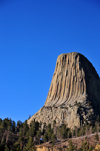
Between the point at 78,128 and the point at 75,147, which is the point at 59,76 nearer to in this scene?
the point at 78,128

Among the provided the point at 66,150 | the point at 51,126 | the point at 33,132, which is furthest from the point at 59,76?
the point at 66,150

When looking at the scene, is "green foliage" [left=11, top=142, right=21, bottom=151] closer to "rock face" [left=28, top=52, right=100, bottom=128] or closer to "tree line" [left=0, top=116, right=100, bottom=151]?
"tree line" [left=0, top=116, right=100, bottom=151]

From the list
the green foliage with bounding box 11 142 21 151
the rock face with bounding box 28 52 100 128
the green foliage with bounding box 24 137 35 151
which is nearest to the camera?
the green foliage with bounding box 24 137 35 151

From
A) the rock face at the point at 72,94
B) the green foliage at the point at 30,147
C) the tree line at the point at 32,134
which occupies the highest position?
Answer: the rock face at the point at 72,94

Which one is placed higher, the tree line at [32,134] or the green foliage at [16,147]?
the tree line at [32,134]

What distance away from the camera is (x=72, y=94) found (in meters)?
72.5

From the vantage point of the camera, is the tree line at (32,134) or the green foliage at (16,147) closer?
the green foliage at (16,147)

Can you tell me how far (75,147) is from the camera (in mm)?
46625

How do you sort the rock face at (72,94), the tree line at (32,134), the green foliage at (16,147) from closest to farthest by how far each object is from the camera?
1. the green foliage at (16,147)
2. the tree line at (32,134)
3. the rock face at (72,94)

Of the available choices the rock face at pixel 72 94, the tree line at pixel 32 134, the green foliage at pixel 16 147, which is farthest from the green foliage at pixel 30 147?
the rock face at pixel 72 94

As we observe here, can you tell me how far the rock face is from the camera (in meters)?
63.9

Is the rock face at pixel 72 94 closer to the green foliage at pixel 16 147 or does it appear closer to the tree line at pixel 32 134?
the tree line at pixel 32 134

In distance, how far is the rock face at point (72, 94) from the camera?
210 feet

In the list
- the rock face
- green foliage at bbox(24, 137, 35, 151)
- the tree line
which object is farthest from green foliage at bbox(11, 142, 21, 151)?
the rock face
